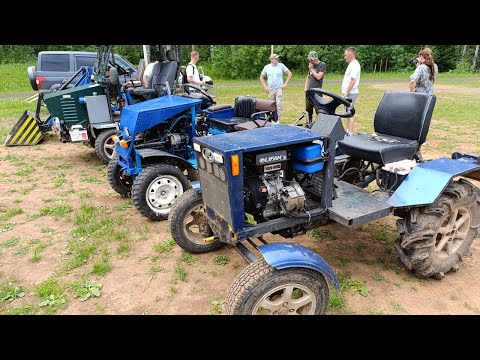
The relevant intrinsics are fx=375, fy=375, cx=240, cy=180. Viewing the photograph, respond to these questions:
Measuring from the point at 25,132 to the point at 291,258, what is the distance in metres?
8.15

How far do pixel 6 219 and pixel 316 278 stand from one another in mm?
4113

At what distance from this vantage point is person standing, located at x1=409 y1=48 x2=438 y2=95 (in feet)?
19.5

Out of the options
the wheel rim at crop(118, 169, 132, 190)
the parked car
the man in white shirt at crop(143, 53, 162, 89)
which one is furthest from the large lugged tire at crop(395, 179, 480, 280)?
the parked car

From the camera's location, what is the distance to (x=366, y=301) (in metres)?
3.09

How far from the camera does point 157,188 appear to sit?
15.3ft

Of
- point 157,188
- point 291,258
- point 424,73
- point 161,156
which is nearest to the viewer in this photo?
point 291,258

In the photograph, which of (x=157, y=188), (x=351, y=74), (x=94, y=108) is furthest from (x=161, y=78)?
(x=351, y=74)

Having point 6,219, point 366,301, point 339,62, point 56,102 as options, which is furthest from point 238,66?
point 366,301

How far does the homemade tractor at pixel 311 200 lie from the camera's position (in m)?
2.60

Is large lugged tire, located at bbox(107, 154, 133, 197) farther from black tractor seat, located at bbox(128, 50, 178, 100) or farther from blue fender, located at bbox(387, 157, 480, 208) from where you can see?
blue fender, located at bbox(387, 157, 480, 208)

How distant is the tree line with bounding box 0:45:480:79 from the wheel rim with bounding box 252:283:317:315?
20055 millimetres

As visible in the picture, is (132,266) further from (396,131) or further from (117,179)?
(396,131)

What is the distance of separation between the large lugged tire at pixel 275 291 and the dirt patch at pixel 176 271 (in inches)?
17.7

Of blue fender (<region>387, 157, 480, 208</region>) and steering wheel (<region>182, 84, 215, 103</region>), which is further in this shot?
steering wheel (<region>182, 84, 215, 103</region>)
